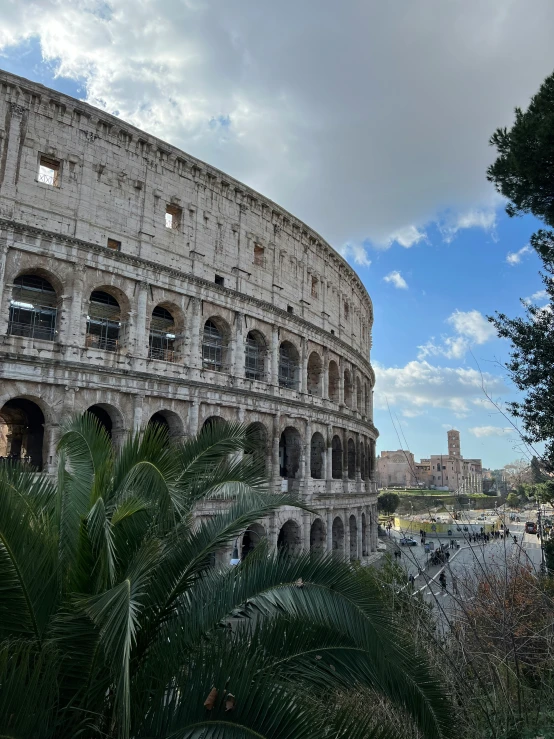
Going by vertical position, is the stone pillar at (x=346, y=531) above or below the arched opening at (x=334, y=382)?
below

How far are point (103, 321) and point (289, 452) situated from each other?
1061 centimetres

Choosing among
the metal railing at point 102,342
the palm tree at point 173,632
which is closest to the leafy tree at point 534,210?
the palm tree at point 173,632

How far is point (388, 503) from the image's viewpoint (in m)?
59.6

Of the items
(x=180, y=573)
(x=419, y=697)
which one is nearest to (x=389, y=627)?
(x=419, y=697)

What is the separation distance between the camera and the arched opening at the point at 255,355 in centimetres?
2448

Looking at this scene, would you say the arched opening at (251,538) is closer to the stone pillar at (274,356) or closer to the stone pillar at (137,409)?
the stone pillar at (274,356)

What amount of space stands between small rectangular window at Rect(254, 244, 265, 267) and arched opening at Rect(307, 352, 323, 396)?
5629 mm

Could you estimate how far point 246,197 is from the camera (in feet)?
81.4

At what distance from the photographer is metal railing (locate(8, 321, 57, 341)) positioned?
59.2ft

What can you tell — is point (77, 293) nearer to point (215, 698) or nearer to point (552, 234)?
point (552, 234)

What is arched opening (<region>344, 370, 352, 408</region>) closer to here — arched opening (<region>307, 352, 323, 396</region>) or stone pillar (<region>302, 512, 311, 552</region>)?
arched opening (<region>307, 352, 323, 396</region>)

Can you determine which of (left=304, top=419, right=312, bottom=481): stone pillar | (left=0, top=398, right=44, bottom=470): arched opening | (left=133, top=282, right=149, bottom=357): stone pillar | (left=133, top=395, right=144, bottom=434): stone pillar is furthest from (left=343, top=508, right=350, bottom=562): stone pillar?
(left=0, top=398, right=44, bottom=470): arched opening

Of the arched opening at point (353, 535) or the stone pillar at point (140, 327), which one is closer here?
the stone pillar at point (140, 327)

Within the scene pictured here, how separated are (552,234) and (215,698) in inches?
514
